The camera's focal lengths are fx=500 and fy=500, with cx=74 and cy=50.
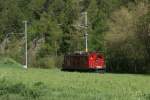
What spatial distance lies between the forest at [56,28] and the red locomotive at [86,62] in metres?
12.7

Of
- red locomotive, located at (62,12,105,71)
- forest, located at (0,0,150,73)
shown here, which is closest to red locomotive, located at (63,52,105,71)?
red locomotive, located at (62,12,105,71)

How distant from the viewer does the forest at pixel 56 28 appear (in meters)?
81.4

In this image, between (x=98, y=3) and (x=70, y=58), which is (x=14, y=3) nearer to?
(x=98, y=3)

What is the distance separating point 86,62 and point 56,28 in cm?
2832

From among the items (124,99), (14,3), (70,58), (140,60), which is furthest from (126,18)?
(124,99)

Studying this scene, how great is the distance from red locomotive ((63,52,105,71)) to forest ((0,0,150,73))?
501 inches

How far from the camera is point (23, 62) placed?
89.6 meters

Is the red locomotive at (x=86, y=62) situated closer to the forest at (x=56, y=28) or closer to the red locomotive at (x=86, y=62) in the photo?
the red locomotive at (x=86, y=62)

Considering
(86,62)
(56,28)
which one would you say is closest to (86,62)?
(86,62)

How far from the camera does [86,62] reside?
6275 cm

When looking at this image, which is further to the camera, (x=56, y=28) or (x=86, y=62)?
(x=56, y=28)

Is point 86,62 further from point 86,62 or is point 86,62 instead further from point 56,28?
point 56,28

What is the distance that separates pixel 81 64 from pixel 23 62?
27824mm

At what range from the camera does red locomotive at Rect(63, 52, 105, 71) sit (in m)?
62.8
